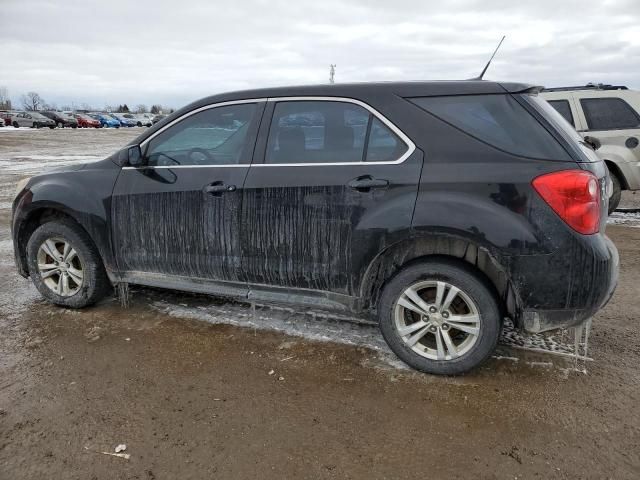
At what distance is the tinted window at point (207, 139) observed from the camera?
376cm

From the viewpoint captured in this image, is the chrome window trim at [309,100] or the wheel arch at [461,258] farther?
the chrome window trim at [309,100]

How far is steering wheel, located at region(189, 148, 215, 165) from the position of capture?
3.84m

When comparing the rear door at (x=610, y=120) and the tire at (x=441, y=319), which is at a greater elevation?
the rear door at (x=610, y=120)

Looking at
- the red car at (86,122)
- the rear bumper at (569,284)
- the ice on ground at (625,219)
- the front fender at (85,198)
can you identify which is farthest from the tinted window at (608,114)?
the red car at (86,122)

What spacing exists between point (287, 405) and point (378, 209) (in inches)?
50.7

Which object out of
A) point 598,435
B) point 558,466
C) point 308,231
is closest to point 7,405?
point 308,231

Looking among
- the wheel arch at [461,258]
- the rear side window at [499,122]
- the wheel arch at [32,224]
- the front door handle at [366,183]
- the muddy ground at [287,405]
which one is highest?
the rear side window at [499,122]

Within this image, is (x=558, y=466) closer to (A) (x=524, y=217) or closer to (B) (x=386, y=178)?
(A) (x=524, y=217)

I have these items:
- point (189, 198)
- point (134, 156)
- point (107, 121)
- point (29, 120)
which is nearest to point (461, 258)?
point (189, 198)

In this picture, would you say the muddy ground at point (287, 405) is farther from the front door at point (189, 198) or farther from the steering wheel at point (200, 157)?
the steering wheel at point (200, 157)

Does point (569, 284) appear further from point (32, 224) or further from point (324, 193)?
point (32, 224)

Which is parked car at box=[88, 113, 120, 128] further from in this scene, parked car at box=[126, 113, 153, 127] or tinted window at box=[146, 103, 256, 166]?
tinted window at box=[146, 103, 256, 166]

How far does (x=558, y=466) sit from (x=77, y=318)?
364cm

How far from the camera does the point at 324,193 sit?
3357mm
